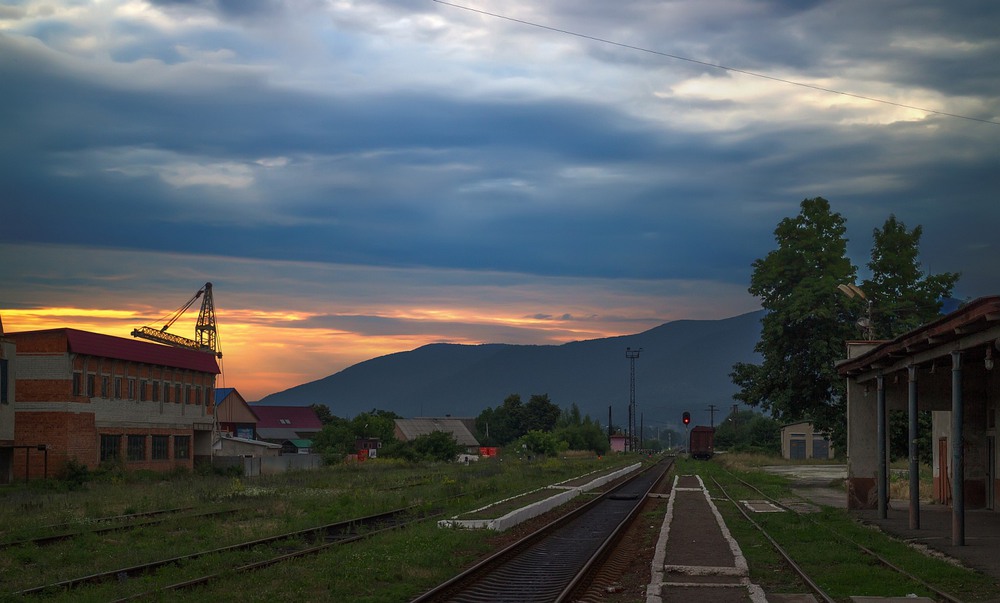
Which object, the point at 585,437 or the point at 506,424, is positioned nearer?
the point at 585,437

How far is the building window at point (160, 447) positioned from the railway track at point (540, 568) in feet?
132

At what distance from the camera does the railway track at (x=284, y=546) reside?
15.5m

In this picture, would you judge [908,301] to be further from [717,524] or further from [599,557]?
[599,557]

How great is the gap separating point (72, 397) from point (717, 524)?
3790 centimetres

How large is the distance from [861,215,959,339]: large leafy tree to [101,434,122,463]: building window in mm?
40362

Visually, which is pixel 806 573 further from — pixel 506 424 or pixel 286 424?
pixel 506 424

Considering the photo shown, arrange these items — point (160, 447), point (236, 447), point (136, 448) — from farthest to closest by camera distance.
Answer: point (236, 447) < point (160, 447) < point (136, 448)

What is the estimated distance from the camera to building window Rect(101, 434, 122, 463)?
54.2 metres

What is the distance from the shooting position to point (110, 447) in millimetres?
55125

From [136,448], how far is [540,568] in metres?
46.3

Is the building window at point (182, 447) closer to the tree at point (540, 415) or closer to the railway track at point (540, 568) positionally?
the railway track at point (540, 568)

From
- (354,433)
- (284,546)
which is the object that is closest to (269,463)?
(354,433)

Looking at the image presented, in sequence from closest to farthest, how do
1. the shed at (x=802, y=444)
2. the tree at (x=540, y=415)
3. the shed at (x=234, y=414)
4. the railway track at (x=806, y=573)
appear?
the railway track at (x=806, y=573) < the shed at (x=802, y=444) < the shed at (x=234, y=414) < the tree at (x=540, y=415)

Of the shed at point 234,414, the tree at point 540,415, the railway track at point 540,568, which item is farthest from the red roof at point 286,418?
the railway track at point 540,568
